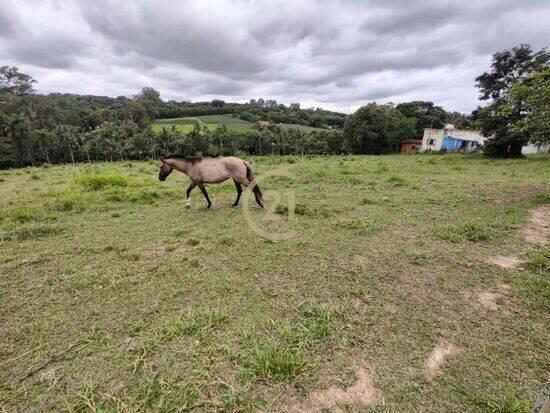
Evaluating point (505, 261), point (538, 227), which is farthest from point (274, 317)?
point (538, 227)

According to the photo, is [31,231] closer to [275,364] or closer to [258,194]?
[258,194]

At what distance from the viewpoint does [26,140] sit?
43031 mm

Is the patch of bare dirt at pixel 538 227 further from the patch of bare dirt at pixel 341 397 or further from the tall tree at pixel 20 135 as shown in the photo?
the tall tree at pixel 20 135

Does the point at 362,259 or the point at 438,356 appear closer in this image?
the point at 438,356

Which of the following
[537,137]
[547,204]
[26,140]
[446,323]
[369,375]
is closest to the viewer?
[369,375]

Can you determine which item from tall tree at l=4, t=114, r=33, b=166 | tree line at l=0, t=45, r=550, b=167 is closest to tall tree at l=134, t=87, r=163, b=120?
tree line at l=0, t=45, r=550, b=167

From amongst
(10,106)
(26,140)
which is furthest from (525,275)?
(10,106)

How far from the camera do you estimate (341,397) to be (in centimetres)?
219

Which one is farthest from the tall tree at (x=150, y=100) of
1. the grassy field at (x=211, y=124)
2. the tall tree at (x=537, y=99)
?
the tall tree at (x=537, y=99)

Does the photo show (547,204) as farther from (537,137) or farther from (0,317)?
(0,317)

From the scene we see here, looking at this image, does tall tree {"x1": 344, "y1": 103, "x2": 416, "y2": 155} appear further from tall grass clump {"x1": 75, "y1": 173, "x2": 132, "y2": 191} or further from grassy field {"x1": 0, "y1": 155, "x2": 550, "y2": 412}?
grassy field {"x1": 0, "y1": 155, "x2": 550, "y2": 412}

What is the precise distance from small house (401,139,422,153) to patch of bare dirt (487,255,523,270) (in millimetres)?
45269

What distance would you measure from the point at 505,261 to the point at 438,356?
9.10 feet

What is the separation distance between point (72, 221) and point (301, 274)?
230 inches
